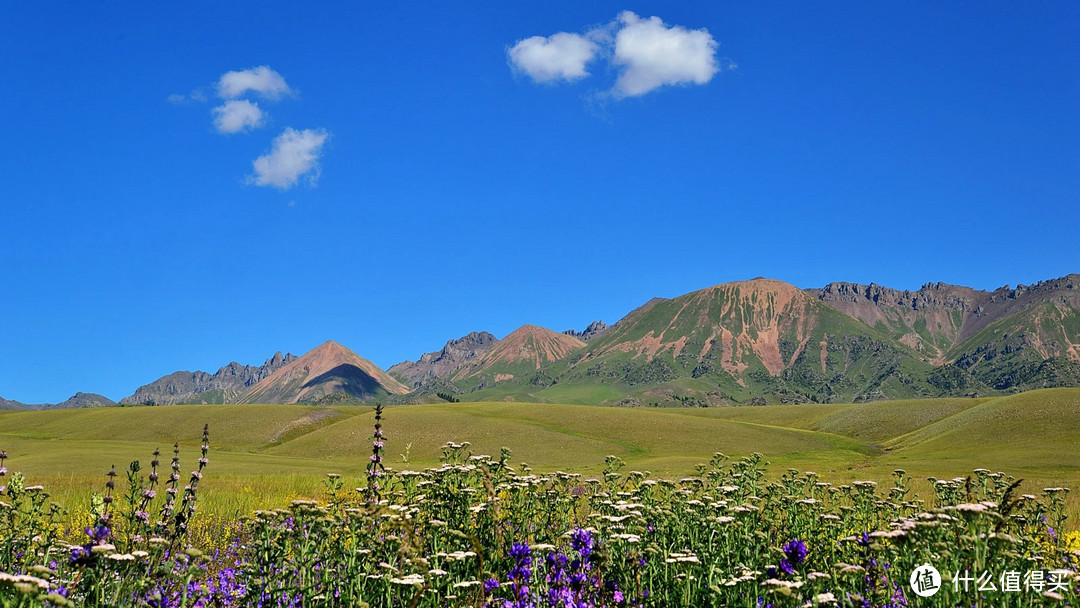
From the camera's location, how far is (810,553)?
8055mm

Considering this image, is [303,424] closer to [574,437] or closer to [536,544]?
[574,437]

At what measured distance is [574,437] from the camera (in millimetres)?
85625

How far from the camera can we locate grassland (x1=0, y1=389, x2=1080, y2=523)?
2303 inches

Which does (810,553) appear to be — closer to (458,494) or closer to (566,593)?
(566,593)

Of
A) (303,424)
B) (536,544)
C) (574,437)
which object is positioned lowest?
(574,437)

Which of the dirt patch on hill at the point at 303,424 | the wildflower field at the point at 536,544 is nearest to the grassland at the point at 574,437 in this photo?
the dirt patch on hill at the point at 303,424

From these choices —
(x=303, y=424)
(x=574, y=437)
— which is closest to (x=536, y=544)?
(x=574, y=437)

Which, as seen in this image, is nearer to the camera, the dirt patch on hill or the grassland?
the grassland

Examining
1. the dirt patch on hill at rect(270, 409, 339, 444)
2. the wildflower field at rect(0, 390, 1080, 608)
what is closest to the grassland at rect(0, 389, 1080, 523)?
the dirt patch on hill at rect(270, 409, 339, 444)

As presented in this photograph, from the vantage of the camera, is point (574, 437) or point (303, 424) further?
point (303, 424)

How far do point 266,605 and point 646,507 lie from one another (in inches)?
180

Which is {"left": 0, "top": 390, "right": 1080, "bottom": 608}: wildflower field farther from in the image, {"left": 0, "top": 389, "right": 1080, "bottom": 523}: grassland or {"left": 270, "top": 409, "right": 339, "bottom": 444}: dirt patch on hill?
{"left": 270, "top": 409, "right": 339, "bottom": 444}: dirt patch on hill

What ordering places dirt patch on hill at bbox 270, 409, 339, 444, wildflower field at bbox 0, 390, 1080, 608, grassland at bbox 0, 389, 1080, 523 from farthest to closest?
dirt patch on hill at bbox 270, 409, 339, 444, grassland at bbox 0, 389, 1080, 523, wildflower field at bbox 0, 390, 1080, 608

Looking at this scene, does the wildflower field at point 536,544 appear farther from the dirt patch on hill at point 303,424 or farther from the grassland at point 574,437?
the dirt patch on hill at point 303,424
